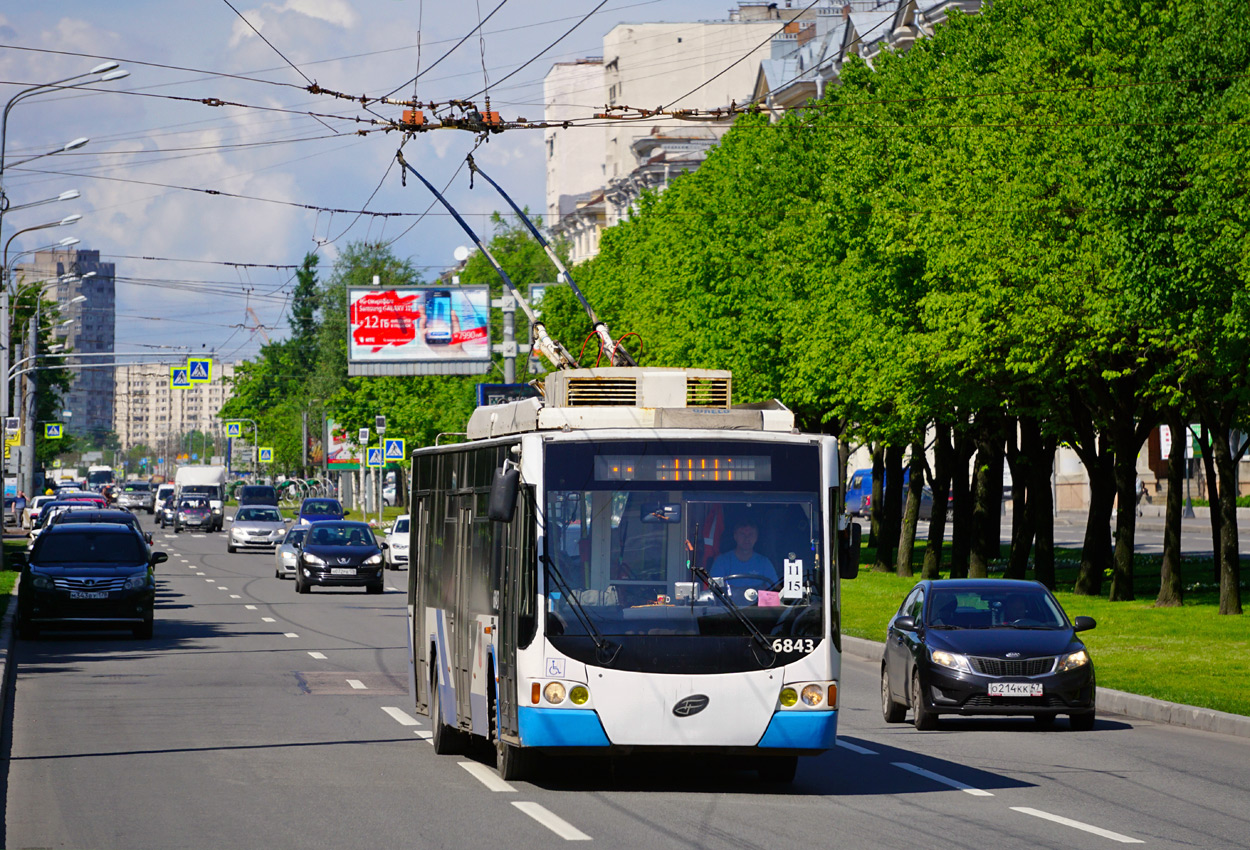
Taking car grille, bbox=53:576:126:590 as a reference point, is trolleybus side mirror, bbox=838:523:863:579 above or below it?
above

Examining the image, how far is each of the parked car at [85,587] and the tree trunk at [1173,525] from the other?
1637 centimetres

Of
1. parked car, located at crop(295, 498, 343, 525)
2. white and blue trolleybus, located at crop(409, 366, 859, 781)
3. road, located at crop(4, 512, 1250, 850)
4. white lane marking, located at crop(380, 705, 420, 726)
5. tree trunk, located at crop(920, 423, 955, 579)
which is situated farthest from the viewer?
parked car, located at crop(295, 498, 343, 525)

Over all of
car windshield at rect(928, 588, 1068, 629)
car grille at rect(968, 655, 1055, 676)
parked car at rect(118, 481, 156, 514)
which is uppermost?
car windshield at rect(928, 588, 1068, 629)

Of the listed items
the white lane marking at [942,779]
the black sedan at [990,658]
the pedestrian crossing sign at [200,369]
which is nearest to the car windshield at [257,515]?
the pedestrian crossing sign at [200,369]

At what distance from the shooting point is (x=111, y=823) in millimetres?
11125

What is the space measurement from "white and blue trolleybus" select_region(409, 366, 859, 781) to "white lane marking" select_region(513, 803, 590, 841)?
0.51 m

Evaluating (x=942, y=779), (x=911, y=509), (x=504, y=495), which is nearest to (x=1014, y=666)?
(x=942, y=779)

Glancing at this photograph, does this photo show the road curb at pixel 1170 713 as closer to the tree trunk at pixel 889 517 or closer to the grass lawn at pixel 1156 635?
the grass lawn at pixel 1156 635

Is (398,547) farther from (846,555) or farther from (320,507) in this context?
(846,555)

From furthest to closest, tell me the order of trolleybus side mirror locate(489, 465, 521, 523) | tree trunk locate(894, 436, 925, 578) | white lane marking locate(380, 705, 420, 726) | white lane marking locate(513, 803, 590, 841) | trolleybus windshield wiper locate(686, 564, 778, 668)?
tree trunk locate(894, 436, 925, 578) < white lane marking locate(380, 705, 420, 726) < trolleybus windshield wiper locate(686, 564, 778, 668) < trolleybus side mirror locate(489, 465, 521, 523) < white lane marking locate(513, 803, 590, 841)

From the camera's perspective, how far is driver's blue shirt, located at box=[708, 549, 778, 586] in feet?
41.3

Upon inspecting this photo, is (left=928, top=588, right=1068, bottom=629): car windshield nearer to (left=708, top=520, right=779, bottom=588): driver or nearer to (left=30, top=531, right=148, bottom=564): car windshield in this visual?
(left=708, top=520, right=779, bottom=588): driver

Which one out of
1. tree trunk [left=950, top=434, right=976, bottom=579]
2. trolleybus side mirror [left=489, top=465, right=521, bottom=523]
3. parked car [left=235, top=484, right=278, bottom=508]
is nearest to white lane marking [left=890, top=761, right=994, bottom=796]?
trolleybus side mirror [left=489, top=465, right=521, bottom=523]

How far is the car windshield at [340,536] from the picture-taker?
42.9m
